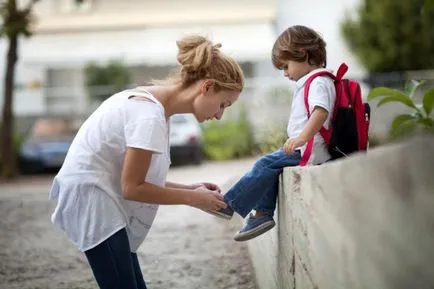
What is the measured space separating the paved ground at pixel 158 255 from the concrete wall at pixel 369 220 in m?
2.69

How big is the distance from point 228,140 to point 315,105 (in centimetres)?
1664

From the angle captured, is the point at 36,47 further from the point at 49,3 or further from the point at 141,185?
the point at 141,185

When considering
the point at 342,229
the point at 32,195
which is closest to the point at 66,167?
the point at 342,229

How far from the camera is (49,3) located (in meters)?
29.4

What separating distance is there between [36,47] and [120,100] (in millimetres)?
26547

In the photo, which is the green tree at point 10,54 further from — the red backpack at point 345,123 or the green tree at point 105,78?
the red backpack at point 345,123

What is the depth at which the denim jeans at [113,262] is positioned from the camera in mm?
2980

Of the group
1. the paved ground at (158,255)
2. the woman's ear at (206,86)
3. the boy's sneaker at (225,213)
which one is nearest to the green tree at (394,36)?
the paved ground at (158,255)

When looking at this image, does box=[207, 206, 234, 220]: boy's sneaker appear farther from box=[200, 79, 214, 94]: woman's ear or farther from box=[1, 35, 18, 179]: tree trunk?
box=[1, 35, 18, 179]: tree trunk

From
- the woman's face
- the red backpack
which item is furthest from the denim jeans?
the red backpack

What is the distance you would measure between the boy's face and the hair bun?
2.67ft

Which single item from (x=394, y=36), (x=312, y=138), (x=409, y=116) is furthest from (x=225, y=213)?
(x=394, y=36)

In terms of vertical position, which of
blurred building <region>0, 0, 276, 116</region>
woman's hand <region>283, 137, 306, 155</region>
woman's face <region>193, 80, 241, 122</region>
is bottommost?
blurred building <region>0, 0, 276, 116</region>

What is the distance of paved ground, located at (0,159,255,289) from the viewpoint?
18.8ft
